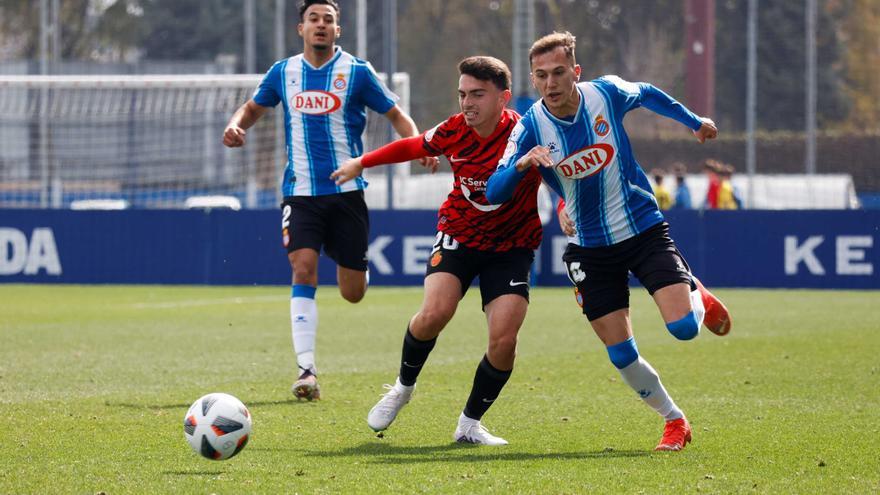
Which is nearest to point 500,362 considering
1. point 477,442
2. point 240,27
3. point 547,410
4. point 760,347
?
point 477,442

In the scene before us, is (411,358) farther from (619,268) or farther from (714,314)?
(714,314)

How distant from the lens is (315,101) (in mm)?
9312

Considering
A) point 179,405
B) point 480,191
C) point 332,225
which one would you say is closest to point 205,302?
point 332,225

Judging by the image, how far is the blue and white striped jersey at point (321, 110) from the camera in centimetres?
930

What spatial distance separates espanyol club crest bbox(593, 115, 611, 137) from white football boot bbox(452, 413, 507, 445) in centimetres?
157

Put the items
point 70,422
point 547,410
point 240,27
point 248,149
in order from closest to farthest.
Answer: point 70,422
point 547,410
point 248,149
point 240,27

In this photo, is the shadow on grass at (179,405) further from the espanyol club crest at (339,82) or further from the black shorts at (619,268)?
the black shorts at (619,268)

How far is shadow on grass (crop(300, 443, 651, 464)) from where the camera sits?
21.3ft

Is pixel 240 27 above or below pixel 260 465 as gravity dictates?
above

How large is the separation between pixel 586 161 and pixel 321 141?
114 inches

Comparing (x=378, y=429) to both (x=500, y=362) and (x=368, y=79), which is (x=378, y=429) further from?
(x=368, y=79)

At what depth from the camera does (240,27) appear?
53.3 meters

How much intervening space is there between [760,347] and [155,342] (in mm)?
5356

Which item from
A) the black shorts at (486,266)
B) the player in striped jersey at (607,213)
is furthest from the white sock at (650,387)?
the black shorts at (486,266)
